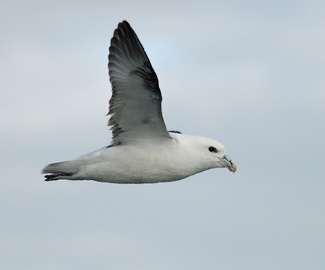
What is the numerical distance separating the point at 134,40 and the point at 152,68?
53cm

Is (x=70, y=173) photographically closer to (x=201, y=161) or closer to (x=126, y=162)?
(x=126, y=162)

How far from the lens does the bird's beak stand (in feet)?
49.6

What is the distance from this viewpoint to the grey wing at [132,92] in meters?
13.6

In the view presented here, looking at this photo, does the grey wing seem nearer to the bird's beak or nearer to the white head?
the white head

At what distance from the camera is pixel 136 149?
575 inches

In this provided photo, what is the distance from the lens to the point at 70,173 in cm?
1478

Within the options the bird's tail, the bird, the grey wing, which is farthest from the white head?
the bird's tail

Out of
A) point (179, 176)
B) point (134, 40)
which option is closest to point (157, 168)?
point (179, 176)

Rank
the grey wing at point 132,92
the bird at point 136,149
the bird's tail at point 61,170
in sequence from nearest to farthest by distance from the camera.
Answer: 1. the grey wing at point 132,92
2. the bird at point 136,149
3. the bird's tail at point 61,170

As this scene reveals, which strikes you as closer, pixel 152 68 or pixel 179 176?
pixel 152 68

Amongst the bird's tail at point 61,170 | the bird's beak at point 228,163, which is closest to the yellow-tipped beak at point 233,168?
the bird's beak at point 228,163

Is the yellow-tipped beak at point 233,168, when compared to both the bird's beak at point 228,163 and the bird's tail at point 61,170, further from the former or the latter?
the bird's tail at point 61,170

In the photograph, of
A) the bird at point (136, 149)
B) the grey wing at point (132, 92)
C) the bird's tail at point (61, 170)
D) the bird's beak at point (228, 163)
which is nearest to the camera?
the grey wing at point (132, 92)

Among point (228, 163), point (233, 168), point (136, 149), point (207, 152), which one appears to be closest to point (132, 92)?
point (136, 149)
